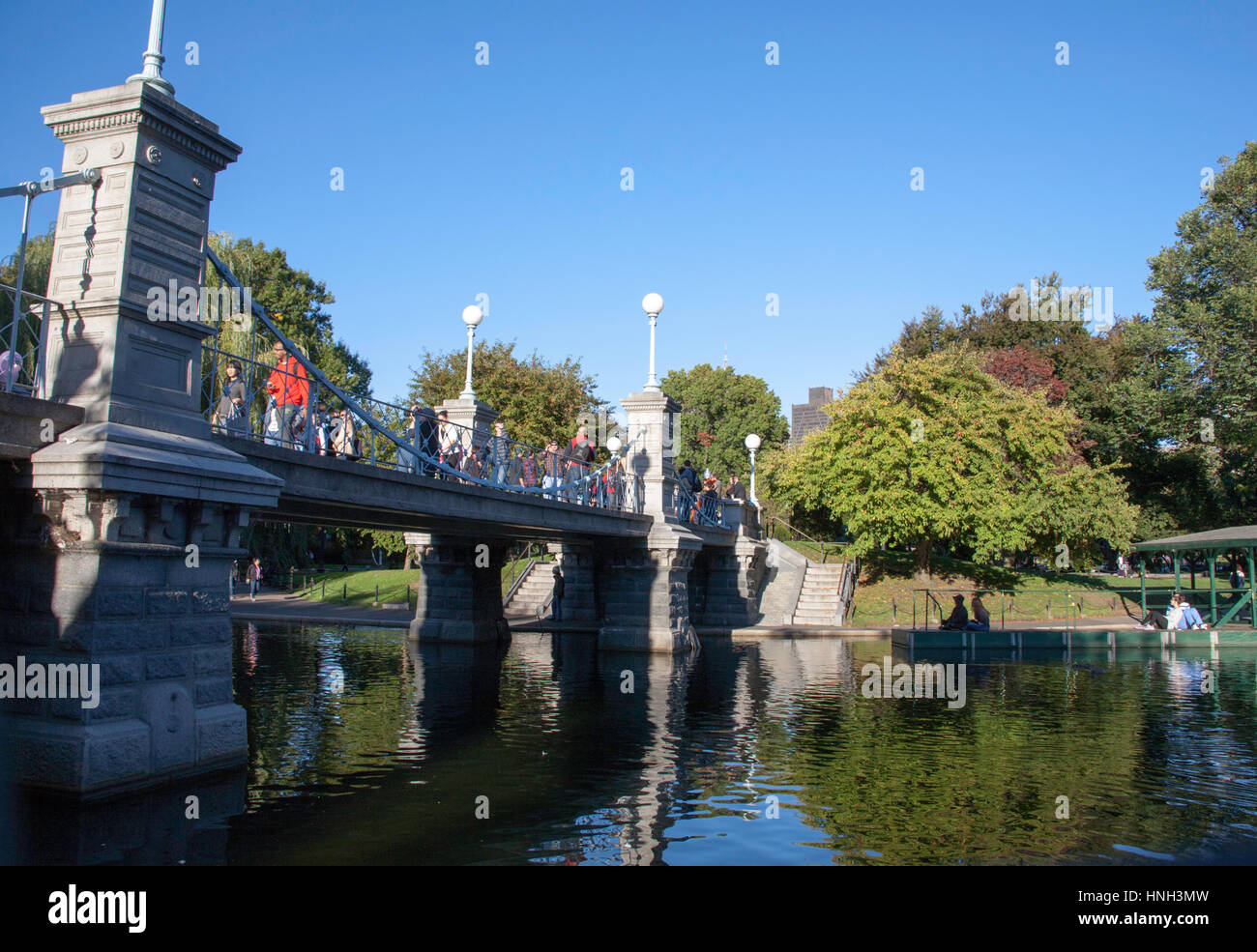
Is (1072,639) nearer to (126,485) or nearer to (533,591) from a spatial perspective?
(533,591)

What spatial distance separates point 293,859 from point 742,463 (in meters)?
56.0

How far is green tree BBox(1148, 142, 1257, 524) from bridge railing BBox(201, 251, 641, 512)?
2487 cm

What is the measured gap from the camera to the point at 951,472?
1254 inches

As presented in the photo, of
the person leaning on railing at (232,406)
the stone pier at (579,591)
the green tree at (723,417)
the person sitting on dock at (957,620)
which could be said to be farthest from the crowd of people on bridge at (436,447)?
the green tree at (723,417)

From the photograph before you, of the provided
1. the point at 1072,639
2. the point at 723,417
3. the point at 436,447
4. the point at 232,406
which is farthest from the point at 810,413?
the point at 232,406

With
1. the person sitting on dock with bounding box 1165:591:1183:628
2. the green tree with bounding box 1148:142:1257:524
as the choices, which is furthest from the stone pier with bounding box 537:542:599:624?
the green tree with bounding box 1148:142:1257:524

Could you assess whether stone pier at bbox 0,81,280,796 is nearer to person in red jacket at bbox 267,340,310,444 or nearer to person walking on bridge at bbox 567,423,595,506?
person in red jacket at bbox 267,340,310,444

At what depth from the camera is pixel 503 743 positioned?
11547 millimetres

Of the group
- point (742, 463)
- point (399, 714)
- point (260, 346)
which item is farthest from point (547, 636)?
point (742, 463)

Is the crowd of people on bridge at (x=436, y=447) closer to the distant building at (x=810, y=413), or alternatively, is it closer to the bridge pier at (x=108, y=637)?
the bridge pier at (x=108, y=637)

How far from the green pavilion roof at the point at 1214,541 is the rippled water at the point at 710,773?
8.02 m
